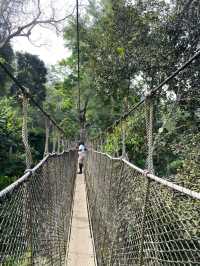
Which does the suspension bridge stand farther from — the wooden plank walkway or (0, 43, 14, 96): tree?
(0, 43, 14, 96): tree

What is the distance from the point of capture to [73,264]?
3682 millimetres

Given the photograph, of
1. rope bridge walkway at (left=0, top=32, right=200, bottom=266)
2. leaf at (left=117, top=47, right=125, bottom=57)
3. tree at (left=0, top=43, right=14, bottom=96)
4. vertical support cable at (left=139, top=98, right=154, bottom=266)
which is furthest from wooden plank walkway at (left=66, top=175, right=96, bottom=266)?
tree at (left=0, top=43, right=14, bottom=96)

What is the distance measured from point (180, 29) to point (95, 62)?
2.81 meters

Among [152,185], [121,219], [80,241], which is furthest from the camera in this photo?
[80,241]

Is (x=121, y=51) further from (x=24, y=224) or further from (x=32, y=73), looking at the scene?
(x=32, y=73)

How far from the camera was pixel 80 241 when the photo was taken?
437 cm

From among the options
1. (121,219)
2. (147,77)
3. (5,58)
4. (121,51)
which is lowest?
(121,219)

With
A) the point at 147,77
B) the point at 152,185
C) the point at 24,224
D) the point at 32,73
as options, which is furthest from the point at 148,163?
the point at 32,73

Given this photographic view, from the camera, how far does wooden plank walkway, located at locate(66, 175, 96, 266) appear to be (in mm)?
3755

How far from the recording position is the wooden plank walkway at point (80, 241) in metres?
3.76

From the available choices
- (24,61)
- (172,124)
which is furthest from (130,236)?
(24,61)

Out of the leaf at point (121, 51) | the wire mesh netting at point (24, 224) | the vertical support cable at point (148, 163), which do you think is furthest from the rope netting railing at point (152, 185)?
the leaf at point (121, 51)

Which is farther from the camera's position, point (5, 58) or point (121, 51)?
Result: point (5, 58)

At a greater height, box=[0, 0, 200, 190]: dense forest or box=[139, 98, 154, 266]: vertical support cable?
box=[0, 0, 200, 190]: dense forest
